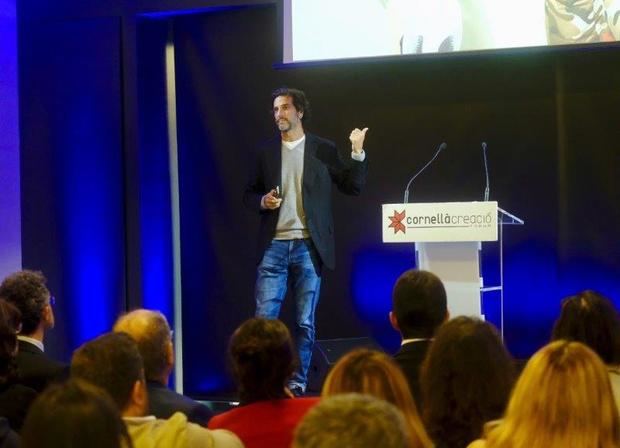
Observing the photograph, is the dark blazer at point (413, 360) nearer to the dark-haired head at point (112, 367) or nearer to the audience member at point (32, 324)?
the dark-haired head at point (112, 367)

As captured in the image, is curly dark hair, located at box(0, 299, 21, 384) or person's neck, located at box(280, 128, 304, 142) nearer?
curly dark hair, located at box(0, 299, 21, 384)

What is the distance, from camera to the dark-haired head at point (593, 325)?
9.36 feet

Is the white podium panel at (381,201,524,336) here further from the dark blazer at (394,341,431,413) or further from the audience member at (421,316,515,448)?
the audience member at (421,316,515,448)

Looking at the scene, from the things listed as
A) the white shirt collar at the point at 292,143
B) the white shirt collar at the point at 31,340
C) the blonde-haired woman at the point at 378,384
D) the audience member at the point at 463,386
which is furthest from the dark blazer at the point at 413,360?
the white shirt collar at the point at 292,143

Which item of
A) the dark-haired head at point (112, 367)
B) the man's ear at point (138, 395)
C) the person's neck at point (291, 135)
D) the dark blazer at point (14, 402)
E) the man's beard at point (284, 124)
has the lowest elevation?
the dark blazer at point (14, 402)

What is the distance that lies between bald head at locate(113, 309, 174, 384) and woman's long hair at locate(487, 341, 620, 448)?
1197mm

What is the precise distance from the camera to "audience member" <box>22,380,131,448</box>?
1.37 metres

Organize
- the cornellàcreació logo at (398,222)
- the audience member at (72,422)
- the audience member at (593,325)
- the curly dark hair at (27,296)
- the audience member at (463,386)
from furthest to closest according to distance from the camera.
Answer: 1. the cornellàcreació logo at (398,222)
2. the curly dark hair at (27,296)
3. the audience member at (593,325)
4. the audience member at (463,386)
5. the audience member at (72,422)

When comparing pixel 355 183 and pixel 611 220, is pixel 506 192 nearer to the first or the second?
pixel 611 220

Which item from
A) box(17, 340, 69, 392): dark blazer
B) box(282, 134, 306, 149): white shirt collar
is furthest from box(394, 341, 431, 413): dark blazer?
box(282, 134, 306, 149): white shirt collar

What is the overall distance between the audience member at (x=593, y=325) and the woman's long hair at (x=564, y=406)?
1.05 metres

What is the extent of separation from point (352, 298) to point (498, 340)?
415cm

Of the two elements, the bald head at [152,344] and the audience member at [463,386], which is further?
the bald head at [152,344]

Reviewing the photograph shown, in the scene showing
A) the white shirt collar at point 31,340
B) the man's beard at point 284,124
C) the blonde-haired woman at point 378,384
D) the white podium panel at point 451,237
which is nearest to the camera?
the blonde-haired woman at point 378,384
